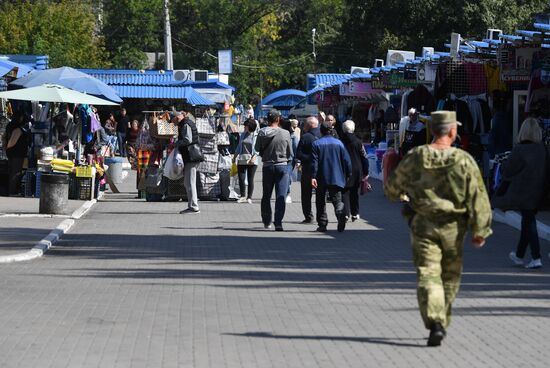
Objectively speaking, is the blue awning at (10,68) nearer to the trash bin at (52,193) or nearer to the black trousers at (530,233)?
the trash bin at (52,193)

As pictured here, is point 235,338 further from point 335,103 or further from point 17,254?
point 335,103

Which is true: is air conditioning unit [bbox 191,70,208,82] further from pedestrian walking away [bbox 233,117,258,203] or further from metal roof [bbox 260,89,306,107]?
pedestrian walking away [bbox 233,117,258,203]

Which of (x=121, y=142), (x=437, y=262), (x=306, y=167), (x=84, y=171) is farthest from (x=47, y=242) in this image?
(x=121, y=142)

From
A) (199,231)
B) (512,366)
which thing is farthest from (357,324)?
(199,231)

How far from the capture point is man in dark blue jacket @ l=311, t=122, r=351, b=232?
1836 centimetres

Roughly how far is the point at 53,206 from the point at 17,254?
6169mm

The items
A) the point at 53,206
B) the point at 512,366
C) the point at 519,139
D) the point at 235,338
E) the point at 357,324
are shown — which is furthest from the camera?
the point at 53,206

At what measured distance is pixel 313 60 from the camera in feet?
299

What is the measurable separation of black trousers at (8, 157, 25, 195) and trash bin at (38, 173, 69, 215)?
196 inches

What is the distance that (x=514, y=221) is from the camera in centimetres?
1956

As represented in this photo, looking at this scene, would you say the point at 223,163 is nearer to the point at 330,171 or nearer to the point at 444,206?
the point at 330,171

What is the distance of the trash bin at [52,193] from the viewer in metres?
20.7

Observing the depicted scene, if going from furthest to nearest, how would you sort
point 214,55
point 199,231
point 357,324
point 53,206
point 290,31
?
point 290,31 → point 214,55 → point 53,206 → point 199,231 → point 357,324

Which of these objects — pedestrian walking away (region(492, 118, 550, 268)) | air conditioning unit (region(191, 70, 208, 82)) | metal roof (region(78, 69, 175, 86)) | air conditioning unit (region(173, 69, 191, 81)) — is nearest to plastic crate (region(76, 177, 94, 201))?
pedestrian walking away (region(492, 118, 550, 268))
